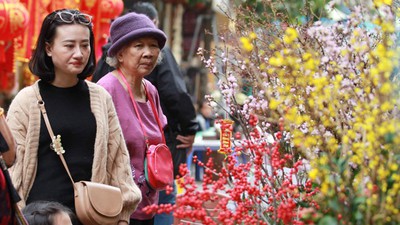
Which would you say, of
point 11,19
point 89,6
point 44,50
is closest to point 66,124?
point 44,50

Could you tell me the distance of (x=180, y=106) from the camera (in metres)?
6.80

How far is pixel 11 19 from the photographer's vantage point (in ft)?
33.1

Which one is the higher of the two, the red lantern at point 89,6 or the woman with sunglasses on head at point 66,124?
the red lantern at point 89,6

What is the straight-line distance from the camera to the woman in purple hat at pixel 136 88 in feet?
16.7

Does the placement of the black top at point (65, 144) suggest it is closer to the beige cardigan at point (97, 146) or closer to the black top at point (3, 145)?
the beige cardigan at point (97, 146)

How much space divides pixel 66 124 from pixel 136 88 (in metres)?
0.96

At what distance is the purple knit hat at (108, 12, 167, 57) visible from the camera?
205 inches

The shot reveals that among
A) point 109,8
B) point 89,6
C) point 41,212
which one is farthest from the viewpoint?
point 109,8

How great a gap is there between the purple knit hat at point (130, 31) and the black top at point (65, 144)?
773 millimetres

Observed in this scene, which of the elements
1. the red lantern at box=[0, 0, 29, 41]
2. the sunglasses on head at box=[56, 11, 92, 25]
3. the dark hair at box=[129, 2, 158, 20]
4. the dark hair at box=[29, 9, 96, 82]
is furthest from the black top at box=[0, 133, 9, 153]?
the red lantern at box=[0, 0, 29, 41]

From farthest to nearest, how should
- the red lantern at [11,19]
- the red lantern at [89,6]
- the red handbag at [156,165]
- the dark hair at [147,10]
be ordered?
1. the red lantern at [89,6]
2. the red lantern at [11,19]
3. the dark hair at [147,10]
4. the red handbag at [156,165]

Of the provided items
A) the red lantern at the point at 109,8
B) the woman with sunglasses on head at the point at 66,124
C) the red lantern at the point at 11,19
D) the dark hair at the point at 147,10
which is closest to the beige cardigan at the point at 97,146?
the woman with sunglasses on head at the point at 66,124

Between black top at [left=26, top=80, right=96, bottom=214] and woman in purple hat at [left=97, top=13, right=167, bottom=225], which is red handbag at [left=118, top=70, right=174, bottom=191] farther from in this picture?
black top at [left=26, top=80, right=96, bottom=214]

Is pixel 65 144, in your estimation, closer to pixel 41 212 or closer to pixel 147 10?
pixel 41 212
